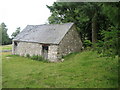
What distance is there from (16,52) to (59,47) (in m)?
8.73

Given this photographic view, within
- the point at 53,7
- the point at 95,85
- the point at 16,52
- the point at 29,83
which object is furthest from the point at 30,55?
the point at 95,85

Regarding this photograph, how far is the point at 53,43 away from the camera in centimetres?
1491

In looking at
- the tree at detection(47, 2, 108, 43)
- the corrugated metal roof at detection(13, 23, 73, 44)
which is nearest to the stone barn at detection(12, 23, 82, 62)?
the corrugated metal roof at detection(13, 23, 73, 44)

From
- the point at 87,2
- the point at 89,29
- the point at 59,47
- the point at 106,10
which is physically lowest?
the point at 59,47

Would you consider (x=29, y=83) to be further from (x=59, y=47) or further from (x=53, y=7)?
(x=53, y=7)

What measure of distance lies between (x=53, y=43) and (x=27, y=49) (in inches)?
196

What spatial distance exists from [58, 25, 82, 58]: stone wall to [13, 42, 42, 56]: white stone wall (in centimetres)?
280

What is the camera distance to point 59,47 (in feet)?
48.6

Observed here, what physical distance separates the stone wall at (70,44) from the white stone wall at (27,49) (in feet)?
9.19

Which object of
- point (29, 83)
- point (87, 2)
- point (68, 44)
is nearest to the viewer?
point (29, 83)

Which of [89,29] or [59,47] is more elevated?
[89,29]

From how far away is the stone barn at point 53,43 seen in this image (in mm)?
14988

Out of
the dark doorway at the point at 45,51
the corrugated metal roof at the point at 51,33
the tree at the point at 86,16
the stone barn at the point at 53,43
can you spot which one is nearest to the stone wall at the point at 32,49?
the stone barn at the point at 53,43

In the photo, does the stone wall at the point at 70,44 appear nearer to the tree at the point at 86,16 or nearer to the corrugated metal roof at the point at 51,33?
the corrugated metal roof at the point at 51,33
